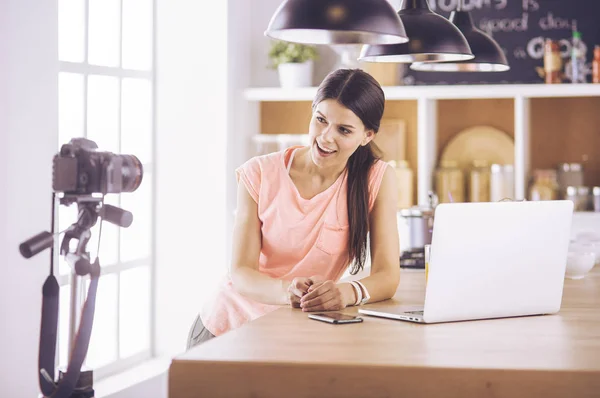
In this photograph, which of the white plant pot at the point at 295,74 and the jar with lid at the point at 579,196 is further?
the white plant pot at the point at 295,74

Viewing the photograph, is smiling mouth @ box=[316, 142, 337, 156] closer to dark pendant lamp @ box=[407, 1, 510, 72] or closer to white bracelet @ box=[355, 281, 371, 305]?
white bracelet @ box=[355, 281, 371, 305]

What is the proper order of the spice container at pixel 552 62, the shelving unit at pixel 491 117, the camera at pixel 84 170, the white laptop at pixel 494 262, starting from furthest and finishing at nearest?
the spice container at pixel 552 62
the shelving unit at pixel 491 117
the white laptop at pixel 494 262
the camera at pixel 84 170

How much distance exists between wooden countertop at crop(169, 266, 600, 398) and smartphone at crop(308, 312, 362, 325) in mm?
106

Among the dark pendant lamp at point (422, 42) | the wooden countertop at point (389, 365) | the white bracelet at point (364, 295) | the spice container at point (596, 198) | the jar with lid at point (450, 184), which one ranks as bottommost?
the wooden countertop at point (389, 365)

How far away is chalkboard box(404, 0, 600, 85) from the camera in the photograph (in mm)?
4629

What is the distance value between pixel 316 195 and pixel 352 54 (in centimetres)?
227

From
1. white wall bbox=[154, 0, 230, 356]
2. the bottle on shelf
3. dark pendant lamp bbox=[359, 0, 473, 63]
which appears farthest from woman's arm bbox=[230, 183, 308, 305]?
the bottle on shelf

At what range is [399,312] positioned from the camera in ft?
6.55

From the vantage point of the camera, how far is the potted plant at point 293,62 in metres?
4.61

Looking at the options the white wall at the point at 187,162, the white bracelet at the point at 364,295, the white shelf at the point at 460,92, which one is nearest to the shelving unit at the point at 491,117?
the white shelf at the point at 460,92

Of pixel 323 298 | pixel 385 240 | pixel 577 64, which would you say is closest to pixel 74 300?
pixel 323 298

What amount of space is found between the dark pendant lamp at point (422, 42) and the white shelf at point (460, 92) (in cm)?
181

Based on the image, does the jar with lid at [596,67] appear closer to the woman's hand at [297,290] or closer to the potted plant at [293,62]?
the potted plant at [293,62]

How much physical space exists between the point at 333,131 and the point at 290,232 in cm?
31
